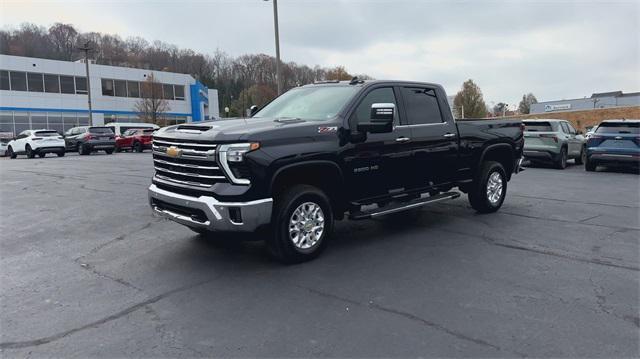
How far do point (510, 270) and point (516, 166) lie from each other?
4222mm

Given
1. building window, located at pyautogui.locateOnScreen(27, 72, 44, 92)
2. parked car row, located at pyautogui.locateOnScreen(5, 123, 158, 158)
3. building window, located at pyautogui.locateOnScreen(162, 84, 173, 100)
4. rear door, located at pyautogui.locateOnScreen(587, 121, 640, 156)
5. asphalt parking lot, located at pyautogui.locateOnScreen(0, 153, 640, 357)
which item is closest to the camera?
asphalt parking lot, located at pyautogui.locateOnScreen(0, 153, 640, 357)

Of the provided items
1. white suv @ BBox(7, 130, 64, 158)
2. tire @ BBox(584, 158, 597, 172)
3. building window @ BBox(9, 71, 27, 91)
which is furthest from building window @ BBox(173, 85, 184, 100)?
tire @ BBox(584, 158, 597, 172)

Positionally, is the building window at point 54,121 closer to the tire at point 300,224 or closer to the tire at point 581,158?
the tire at point 581,158

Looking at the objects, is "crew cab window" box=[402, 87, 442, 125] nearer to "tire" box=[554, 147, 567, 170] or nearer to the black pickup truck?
the black pickup truck

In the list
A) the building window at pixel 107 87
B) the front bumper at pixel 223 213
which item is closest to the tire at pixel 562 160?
the front bumper at pixel 223 213

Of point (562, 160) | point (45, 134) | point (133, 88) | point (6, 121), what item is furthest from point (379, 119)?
point (133, 88)

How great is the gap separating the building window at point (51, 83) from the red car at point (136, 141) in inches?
1082

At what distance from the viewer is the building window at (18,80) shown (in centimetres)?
5178

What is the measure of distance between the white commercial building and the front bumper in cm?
5470

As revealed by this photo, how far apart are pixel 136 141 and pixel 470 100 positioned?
66.3 metres

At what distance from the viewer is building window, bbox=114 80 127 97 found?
6160 cm

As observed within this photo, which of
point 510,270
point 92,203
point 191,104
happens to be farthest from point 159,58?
point 510,270

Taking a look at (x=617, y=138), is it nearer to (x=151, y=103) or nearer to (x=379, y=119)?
(x=379, y=119)

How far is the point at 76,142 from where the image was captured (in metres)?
30.5
